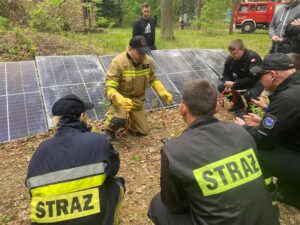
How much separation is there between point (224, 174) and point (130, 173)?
7.12 feet

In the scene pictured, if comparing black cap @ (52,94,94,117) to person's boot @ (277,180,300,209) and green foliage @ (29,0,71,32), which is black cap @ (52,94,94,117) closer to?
person's boot @ (277,180,300,209)

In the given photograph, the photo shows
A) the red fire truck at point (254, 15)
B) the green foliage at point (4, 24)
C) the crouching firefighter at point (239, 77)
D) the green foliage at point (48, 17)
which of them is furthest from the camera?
the red fire truck at point (254, 15)

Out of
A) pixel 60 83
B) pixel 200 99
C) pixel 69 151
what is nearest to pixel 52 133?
pixel 60 83

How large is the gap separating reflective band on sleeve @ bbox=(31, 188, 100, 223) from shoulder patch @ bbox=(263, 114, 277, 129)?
1.81 m

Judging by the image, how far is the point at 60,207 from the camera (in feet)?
6.95

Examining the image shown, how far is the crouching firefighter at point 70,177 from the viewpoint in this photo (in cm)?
211

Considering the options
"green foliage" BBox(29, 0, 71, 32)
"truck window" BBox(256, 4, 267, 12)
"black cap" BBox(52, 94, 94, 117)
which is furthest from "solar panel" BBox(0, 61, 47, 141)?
"truck window" BBox(256, 4, 267, 12)

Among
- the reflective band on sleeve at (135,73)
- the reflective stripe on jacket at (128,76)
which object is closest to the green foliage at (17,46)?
the reflective stripe on jacket at (128,76)

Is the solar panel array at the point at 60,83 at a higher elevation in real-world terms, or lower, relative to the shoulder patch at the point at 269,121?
lower

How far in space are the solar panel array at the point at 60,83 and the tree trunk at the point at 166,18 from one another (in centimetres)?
610

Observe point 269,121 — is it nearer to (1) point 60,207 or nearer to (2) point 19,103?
(1) point 60,207

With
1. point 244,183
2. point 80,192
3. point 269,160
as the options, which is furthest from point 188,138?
point 269,160

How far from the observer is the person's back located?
1.78 metres

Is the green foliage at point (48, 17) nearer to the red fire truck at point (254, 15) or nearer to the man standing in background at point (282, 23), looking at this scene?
the man standing in background at point (282, 23)
